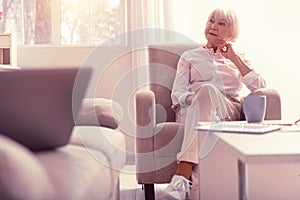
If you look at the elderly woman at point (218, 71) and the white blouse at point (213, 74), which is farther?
the white blouse at point (213, 74)

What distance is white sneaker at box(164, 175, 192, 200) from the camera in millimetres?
2182

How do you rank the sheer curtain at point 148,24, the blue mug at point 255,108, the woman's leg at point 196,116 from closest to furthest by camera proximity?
the blue mug at point 255,108, the woman's leg at point 196,116, the sheer curtain at point 148,24

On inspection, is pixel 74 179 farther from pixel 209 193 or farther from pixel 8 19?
pixel 8 19

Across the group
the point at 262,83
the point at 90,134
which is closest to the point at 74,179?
the point at 90,134

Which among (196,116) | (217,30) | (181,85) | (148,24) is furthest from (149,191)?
(148,24)

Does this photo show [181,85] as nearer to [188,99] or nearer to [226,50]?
[188,99]

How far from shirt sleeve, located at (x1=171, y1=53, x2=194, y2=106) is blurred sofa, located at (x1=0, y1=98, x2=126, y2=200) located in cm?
135

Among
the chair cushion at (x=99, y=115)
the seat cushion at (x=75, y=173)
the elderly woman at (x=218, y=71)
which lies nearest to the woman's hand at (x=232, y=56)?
the elderly woman at (x=218, y=71)

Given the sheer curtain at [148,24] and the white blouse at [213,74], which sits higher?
the sheer curtain at [148,24]

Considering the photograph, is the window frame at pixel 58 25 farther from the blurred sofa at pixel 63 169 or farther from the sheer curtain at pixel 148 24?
the blurred sofa at pixel 63 169

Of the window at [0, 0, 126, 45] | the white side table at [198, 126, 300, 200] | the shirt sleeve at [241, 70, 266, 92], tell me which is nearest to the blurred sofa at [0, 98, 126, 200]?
the white side table at [198, 126, 300, 200]

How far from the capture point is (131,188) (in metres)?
3.20

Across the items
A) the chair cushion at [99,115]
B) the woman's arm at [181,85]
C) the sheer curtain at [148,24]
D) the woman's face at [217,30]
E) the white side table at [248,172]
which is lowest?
the white side table at [248,172]

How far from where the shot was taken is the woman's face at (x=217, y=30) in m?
3.00
